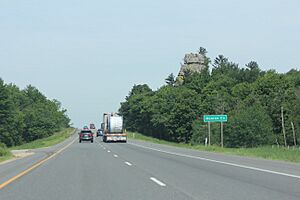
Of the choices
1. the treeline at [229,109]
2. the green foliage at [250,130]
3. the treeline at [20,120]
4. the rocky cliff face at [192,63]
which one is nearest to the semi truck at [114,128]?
the treeline at [229,109]

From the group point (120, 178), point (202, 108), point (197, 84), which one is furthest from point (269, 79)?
point (120, 178)

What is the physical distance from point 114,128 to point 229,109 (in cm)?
4164

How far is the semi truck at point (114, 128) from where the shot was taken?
6700cm

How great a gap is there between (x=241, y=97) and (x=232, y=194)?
98.8 meters

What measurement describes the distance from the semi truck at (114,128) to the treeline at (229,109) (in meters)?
17.3

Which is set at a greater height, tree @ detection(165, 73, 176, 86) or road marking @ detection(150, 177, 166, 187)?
tree @ detection(165, 73, 176, 86)

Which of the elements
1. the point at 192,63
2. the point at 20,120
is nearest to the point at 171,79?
the point at 192,63

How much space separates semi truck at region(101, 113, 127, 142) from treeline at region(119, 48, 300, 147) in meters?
17.3

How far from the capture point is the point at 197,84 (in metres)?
141

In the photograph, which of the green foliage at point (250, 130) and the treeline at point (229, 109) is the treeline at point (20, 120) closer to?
the treeline at point (229, 109)

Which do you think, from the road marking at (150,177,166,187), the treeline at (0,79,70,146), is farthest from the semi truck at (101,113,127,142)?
the treeline at (0,79,70,146)

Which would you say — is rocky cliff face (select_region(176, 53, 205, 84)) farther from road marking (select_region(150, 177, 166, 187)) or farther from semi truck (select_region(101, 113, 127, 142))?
road marking (select_region(150, 177, 166, 187))

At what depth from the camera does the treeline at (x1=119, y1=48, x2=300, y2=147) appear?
267 ft

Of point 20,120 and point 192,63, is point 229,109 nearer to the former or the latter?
point 20,120
